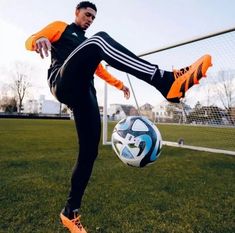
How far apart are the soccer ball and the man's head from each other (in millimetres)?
1027

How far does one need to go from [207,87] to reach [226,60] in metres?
0.82

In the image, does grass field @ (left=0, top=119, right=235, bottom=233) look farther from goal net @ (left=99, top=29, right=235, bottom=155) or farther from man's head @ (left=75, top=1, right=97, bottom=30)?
man's head @ (left=75, top=1, right=97, bottom=30)

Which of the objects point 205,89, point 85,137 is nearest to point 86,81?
point 85,137

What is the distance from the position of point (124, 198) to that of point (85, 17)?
2.36 m

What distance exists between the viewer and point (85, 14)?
2.75m

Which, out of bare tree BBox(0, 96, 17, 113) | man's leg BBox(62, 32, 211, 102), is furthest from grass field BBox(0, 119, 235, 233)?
bare tree BBox(0, 96, 17, 113)

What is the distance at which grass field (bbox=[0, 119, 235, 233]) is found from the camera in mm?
3102

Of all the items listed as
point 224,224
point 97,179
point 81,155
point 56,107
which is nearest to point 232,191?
point 224,224

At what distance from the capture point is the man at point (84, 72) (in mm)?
2258

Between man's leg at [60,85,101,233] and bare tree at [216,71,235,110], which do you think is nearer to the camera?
man's leg at [60,85,101,233]

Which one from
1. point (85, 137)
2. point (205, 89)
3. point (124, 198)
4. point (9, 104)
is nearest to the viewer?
point (85, 137)

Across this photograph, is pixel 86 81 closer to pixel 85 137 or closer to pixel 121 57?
pixel 121 57

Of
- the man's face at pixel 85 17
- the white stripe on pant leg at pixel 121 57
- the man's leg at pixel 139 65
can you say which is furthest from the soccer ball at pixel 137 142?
the man's face at pixel 85 17

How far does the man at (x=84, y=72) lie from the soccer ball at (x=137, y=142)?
285 millimetres
